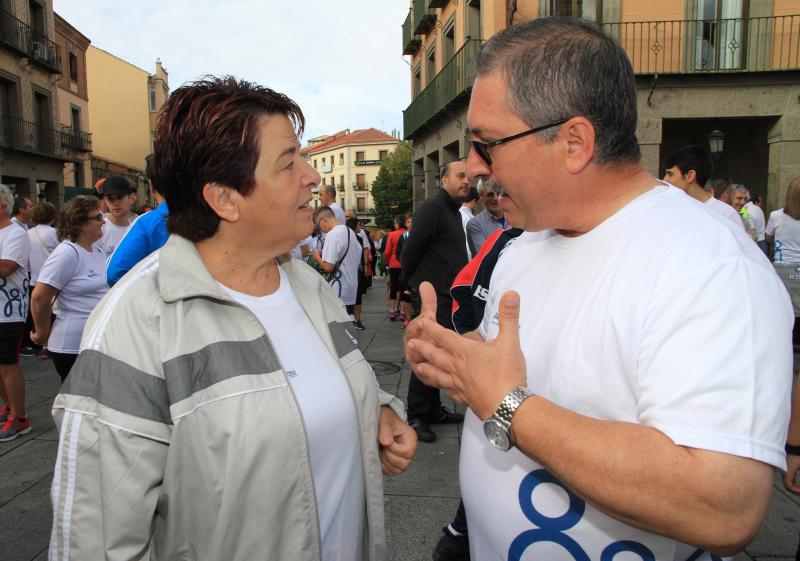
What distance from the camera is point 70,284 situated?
13.7ft

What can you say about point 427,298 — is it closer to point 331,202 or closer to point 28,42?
point 331,202

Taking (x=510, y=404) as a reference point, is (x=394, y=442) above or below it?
below

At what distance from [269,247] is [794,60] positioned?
13.9 m

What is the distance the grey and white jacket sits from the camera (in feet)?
4.26

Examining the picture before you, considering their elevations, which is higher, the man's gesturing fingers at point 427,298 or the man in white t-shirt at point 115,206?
the man in white t-shirt at point 115,206

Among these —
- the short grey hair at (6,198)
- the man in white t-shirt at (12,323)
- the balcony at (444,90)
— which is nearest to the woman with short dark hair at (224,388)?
the man in white t-shirt at (12,323)

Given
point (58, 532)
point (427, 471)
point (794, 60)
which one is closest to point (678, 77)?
point (794, 60)

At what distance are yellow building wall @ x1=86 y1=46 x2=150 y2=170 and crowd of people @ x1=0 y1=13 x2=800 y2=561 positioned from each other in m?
36.3

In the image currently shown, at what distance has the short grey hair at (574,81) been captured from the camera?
1324mm

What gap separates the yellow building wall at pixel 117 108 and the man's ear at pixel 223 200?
3627 centimetres

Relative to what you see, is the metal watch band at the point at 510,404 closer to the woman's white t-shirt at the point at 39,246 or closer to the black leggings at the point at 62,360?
the black leggings at the point at 62,360

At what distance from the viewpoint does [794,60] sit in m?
11.6

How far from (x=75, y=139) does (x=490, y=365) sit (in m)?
28.5

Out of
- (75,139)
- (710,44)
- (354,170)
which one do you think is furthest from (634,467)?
(354,170)
